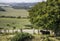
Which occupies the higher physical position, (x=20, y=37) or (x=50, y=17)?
(x=50, y=17)

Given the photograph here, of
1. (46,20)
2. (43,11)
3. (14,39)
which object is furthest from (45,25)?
(14,39)

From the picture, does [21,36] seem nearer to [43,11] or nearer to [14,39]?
[14,39]

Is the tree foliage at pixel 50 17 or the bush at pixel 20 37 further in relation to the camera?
the tree foliage at pixel 50 17

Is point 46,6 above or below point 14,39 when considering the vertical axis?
above

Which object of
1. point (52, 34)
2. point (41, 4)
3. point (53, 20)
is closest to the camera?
point (53, 20)

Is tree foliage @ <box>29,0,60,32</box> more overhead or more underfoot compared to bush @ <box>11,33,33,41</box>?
more overhead

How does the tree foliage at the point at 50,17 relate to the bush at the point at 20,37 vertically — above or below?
above

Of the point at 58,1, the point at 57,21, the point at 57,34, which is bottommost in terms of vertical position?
the point at 57,34

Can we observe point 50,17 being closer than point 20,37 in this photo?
No

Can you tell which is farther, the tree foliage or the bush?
the tree foliage

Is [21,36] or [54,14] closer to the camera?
[21,36]

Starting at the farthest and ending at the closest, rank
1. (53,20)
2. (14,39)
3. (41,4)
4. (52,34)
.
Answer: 1. (41,4)
2. (52,34)
3. (53,20)
4. (14,39)

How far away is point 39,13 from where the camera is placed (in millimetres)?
34562

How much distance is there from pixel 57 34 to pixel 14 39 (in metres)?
8.34
